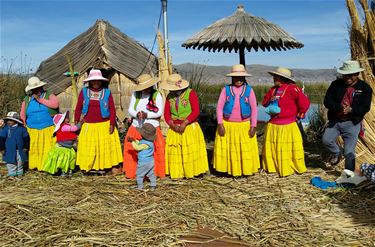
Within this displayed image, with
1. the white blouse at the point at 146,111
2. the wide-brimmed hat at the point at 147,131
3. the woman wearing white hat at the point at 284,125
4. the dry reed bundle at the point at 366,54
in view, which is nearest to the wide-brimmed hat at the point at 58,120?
the white blouse at the point at 146,111

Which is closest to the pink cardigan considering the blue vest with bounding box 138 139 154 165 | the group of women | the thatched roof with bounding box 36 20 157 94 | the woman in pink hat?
the group of women

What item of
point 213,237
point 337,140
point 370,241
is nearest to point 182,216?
point 213,237

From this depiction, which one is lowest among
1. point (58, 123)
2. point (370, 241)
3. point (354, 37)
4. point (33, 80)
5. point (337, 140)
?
point (370, 241)

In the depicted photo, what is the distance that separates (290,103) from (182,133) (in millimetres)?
1584

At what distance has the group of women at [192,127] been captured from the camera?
18.2 feet

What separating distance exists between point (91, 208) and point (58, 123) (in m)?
1.77

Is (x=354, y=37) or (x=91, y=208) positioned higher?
(x=354, y=37)

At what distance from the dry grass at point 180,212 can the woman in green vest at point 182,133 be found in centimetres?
21

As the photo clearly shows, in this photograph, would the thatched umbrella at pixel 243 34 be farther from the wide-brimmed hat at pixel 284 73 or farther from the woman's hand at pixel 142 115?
the woman's hand at pixel 142 115

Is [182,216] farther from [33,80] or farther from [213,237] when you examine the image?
[33,80]

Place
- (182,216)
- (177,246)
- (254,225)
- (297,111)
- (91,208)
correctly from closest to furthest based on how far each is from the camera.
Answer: (177,246)
(254,225)
(182,216)
(91,208)
(297,111)

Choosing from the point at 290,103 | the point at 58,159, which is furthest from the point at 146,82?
the point at 290,103

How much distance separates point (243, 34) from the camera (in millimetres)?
7199

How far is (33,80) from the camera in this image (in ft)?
19.9
